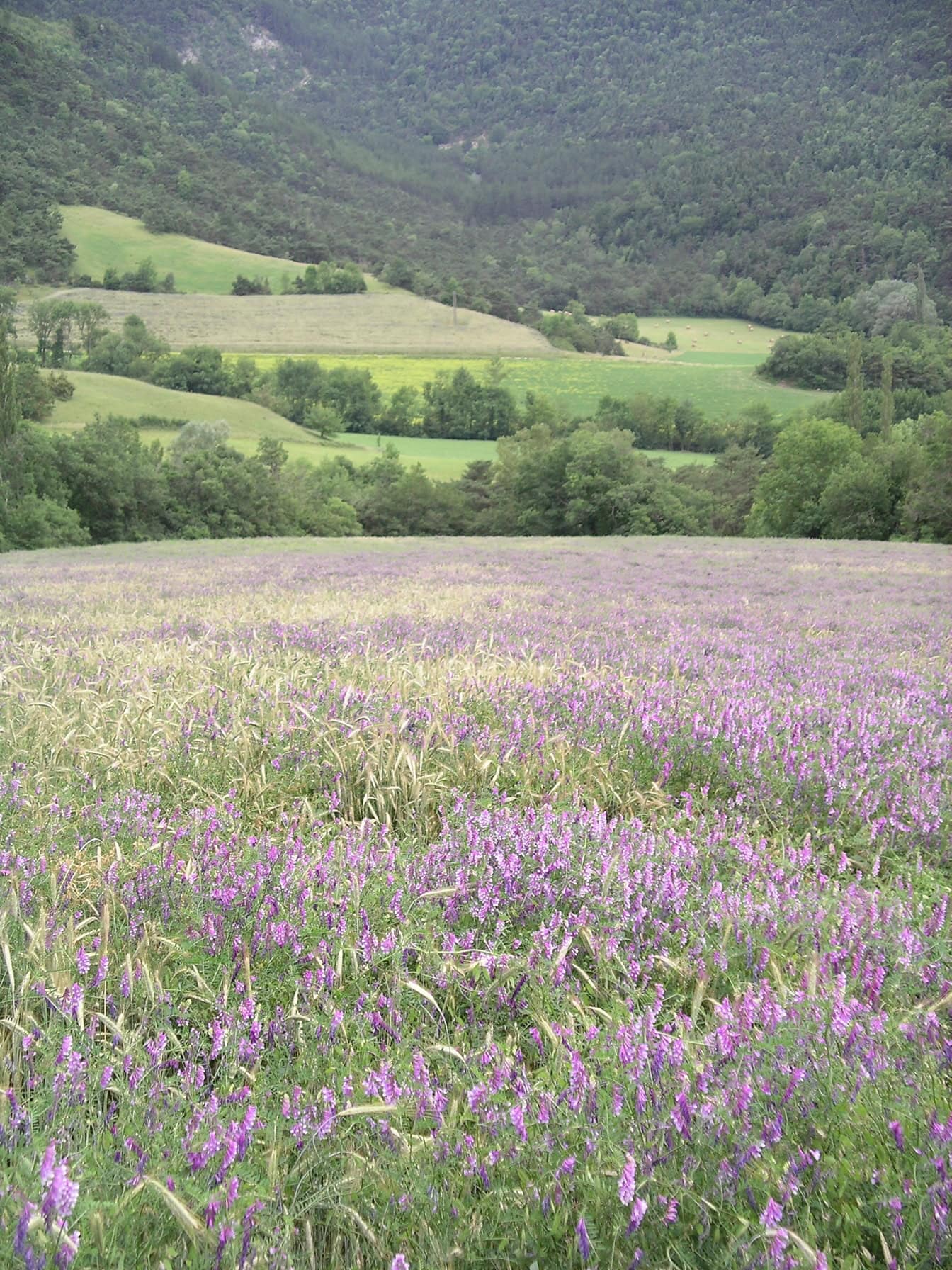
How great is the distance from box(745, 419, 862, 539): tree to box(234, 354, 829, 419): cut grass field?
52743 mm

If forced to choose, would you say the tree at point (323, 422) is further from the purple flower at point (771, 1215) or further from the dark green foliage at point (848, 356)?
the purple flower at point (771, 1215)

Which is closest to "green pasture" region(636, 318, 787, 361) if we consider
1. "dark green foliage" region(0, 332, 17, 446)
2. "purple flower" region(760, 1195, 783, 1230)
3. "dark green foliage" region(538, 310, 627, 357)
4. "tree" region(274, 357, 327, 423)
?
"dark green foliage" region(538, 310, 627, 357)

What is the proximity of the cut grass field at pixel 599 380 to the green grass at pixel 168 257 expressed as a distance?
57.2m

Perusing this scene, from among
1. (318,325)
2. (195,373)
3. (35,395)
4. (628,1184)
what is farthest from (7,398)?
(318,325)

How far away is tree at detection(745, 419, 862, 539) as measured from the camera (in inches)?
1971

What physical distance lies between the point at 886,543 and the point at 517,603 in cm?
2253

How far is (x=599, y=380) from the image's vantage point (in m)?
123

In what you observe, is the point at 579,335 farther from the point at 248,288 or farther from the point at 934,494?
the point at 934,494

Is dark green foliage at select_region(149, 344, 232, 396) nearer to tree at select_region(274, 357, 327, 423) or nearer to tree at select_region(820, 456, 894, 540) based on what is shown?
tree at select_region(274, 357, 327, 423)

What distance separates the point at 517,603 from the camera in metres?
10.7

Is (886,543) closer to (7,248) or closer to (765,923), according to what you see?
(765,923)

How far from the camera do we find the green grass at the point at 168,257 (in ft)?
559

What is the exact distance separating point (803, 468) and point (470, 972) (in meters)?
53.7

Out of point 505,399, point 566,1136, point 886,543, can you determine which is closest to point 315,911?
point 566,1136
